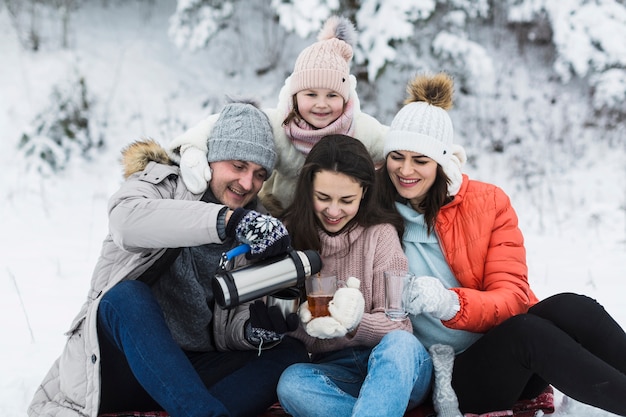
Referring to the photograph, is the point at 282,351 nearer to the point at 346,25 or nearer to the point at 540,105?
the point at 346,25

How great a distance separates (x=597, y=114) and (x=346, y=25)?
4370mm

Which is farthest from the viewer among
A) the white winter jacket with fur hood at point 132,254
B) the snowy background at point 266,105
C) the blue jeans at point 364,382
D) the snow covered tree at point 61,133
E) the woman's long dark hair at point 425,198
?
the snow covered tree at point 61,133

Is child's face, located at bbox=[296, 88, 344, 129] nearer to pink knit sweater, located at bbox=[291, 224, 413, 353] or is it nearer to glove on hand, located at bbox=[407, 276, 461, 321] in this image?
pink knit sweater, located at bbox=[291, 224, 413, 353]

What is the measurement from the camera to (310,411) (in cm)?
223

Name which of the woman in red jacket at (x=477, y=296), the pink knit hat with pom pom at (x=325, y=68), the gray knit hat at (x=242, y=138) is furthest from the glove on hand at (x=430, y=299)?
the pink knit hat with pom pom at (x=325, y=68)

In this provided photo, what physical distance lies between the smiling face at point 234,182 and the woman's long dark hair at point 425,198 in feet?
1.73

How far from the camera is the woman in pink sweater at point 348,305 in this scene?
2.21 meters

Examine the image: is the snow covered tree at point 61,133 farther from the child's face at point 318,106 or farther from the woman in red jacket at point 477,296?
the woman in red jacket at point 477,296

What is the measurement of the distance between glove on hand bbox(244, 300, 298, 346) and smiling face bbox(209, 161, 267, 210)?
471 mm

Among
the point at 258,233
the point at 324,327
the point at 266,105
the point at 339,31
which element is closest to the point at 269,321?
the point at 324,327

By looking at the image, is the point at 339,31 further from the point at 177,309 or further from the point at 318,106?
the point at 177,309

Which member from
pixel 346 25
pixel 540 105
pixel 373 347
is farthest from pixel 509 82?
pixel 373 347

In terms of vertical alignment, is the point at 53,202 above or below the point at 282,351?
above

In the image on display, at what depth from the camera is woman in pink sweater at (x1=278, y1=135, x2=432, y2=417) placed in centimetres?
221
